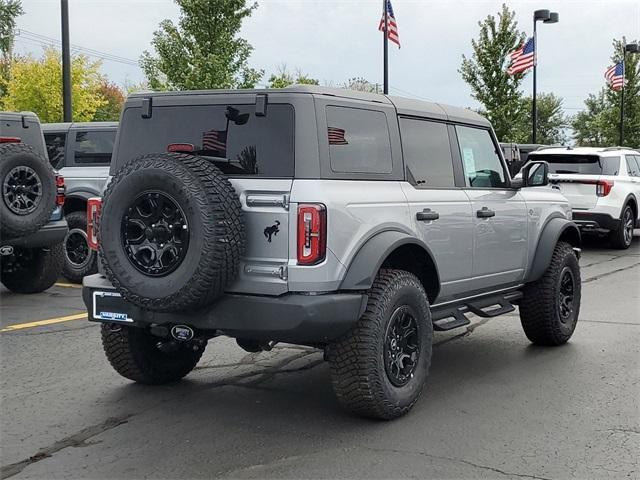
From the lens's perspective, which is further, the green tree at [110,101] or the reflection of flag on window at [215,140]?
the green tree at [110,101]

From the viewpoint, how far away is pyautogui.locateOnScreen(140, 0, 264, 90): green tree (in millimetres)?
20344

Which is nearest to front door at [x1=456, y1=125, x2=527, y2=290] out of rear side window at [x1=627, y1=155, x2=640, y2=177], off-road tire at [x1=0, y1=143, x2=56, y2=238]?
off-road tire at [x1=0, y1=143, x2=56, y2=238]

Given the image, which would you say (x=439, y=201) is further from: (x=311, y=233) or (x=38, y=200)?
(x=38, y=200)

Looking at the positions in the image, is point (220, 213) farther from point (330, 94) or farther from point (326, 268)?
point (330, 94)

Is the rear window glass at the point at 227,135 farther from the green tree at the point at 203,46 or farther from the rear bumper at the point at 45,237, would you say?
the green tree at the point at 203,46

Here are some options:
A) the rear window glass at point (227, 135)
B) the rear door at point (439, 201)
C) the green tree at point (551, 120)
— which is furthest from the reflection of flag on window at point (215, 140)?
the green tree at point (551, 120)

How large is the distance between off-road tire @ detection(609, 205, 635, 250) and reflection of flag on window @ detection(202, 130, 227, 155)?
38.0 ft

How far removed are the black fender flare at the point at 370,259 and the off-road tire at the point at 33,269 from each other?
6.06 metres

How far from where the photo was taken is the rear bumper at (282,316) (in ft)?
13.9

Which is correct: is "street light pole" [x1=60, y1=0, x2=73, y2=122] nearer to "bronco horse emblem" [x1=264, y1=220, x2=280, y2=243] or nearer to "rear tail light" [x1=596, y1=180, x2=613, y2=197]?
"rear tail light" [x1=596, y1=180, x2=613, y2=197]

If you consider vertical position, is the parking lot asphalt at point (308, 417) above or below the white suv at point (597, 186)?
below

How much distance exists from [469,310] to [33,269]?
595 centimetres

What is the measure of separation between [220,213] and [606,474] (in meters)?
2.39

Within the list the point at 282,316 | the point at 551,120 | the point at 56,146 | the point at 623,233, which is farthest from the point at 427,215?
the point at 551,120
